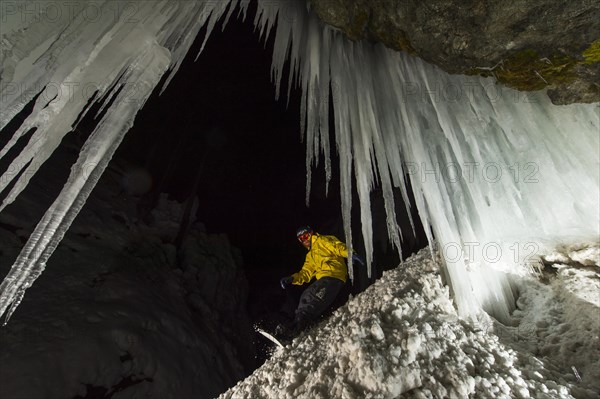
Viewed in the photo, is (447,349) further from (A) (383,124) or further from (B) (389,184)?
(A) (383,124)

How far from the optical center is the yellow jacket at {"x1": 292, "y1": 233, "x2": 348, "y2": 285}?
4.14 m

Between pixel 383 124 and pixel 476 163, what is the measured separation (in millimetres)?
906

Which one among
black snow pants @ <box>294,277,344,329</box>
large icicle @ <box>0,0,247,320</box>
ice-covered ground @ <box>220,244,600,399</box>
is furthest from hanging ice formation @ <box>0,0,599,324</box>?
black snow pants @ <box>294,277,344,329</box>

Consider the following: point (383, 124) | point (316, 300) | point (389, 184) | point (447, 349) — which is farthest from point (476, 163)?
point (316, 300)

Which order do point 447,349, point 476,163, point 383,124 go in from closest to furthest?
point 447,349 → point 476,163 → point 383,124

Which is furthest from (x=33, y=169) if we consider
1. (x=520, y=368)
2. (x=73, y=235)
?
(x=73, y=235)

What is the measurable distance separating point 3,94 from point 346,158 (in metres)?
2.36

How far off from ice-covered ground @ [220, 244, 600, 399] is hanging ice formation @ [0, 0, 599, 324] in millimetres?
240

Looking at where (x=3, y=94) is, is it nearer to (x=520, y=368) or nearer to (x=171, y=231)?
(x=520, y=368)

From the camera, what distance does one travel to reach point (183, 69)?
9109mm

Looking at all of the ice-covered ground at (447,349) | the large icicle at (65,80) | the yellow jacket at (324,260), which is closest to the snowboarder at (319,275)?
the yellow jacket at (324,260)

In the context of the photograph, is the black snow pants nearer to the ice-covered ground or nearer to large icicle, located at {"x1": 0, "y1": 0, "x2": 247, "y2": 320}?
the ice-covered ground

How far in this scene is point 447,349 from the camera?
1.76 meters

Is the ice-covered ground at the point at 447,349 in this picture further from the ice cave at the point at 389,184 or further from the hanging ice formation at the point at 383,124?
the hanging ice formation at the point at 383,124
